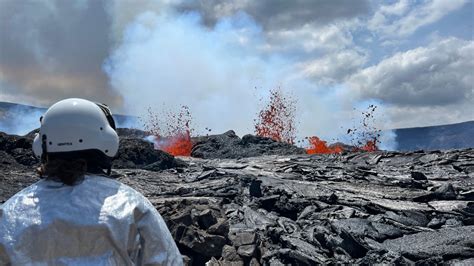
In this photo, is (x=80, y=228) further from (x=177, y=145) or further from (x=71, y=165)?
(x=177, y=145)

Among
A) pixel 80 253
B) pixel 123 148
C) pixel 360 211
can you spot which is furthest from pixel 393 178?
pixel 80 253

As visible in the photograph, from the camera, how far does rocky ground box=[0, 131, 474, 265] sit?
7770 millimetres

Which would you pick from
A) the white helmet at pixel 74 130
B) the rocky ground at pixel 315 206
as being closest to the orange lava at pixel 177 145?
the rocky ground at pixel 315 206

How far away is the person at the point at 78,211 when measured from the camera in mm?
2002

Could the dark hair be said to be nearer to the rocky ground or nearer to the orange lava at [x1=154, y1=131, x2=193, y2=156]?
the rocky ground

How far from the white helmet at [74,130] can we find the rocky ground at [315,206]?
5.63 meters

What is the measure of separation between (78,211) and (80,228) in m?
0.07

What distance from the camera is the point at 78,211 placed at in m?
2.02

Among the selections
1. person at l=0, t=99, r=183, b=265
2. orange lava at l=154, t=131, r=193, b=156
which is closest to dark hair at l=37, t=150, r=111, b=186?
person at l=0, t=99, r=183, b=265

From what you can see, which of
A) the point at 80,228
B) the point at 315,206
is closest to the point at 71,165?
the point at 80,228

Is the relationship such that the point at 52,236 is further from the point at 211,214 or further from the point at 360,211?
the point at 360,211

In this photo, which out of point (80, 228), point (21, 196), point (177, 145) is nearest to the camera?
point (80, 228)

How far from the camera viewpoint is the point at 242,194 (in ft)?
40.7

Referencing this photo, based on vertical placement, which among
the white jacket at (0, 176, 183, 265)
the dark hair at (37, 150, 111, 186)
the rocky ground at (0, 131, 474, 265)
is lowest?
the rocky ground at (0, 131, 474, 265)
